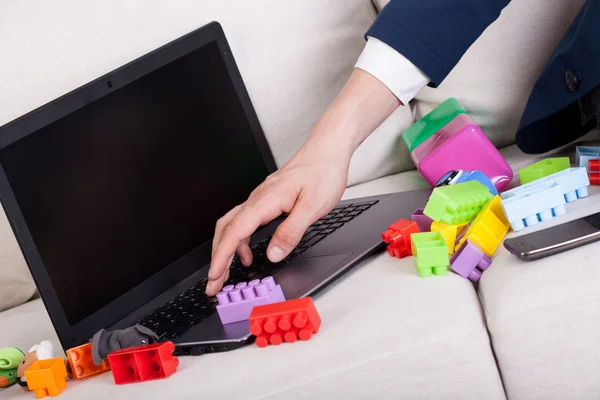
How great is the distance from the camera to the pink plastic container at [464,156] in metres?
1.11

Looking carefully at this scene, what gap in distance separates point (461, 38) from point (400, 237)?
0.29 metres

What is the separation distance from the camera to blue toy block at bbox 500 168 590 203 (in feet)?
3.07

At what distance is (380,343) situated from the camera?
77cm

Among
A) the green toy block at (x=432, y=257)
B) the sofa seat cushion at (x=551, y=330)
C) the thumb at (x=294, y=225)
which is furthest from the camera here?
the thumb at (x=294, y=225)

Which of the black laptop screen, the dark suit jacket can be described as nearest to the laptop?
the black laptop screen

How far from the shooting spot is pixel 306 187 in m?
0.97

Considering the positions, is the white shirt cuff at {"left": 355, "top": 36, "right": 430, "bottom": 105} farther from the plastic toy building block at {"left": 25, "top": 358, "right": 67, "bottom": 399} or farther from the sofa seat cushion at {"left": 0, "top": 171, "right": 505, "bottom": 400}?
the plastic toy building block at {"left": 25, "top": 358, "right": 67, "bottom": 399}

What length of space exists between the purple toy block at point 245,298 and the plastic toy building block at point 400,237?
0.50 feet

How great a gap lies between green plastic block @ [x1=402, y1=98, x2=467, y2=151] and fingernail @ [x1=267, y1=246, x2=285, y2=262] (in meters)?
0.37

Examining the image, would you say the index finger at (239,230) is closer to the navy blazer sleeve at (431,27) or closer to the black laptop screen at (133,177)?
the black laptop screen at (133,177)

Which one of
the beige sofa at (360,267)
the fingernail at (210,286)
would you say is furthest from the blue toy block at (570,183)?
the fingernail at (210,286)

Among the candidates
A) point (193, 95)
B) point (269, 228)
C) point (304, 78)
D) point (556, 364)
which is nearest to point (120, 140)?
point (193, 95)

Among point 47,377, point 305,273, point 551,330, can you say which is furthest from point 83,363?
point 551,330

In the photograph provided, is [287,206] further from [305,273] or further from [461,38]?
[461,38]
